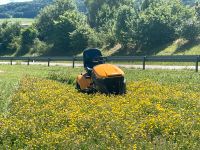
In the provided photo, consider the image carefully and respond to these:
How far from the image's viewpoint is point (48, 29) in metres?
76.5

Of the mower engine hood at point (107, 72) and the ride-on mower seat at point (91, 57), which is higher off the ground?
the ride-on mower seat at point (91, 57)

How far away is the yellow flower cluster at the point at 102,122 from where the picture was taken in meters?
9.63

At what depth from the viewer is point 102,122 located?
36.3 feet

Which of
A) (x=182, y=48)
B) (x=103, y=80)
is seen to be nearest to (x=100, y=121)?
(x=103, y=80)

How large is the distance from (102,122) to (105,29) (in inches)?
2141

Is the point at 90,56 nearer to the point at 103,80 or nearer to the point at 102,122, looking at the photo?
the point at 103,80

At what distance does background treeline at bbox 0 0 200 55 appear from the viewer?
4959 centimetres

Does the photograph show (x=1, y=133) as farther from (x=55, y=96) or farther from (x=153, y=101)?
(x=153, y=101)

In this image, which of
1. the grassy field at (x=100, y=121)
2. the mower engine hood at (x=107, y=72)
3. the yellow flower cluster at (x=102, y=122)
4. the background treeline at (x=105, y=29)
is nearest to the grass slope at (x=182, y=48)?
the background treeline at (x=105, y=29)

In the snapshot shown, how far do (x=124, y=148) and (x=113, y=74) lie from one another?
6970mm

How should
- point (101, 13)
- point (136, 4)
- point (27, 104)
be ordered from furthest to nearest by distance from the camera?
1. point (136, 4)
2. point (101, 13)
3. point (27, 104)

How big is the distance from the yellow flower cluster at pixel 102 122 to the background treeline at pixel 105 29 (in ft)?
111

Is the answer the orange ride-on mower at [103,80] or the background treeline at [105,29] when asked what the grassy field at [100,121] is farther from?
the background treeline at [105,29]

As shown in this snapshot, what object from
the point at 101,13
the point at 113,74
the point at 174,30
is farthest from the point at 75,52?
the point at 113,74
